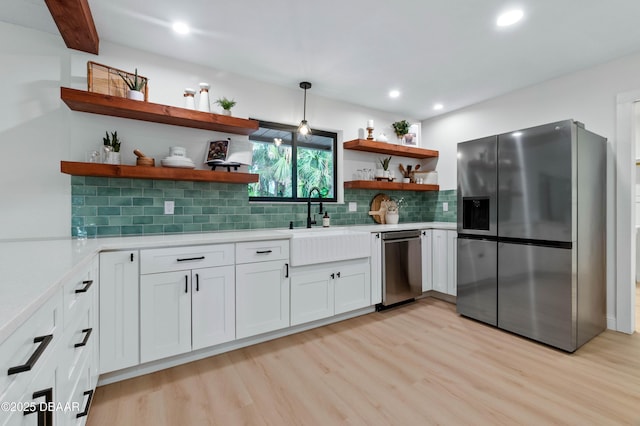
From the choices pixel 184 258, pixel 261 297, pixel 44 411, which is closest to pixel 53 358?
pixel 44 411

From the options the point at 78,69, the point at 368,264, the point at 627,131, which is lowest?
the point at 368,264

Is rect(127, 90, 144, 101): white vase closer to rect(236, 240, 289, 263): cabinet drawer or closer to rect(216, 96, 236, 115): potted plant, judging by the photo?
rect(216, 96, 236, 115): potted plant

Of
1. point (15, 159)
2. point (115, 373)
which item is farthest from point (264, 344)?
point (15, 159)

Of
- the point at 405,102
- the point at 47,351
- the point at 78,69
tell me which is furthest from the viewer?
the point at 405,102

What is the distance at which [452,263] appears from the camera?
3428 millimetres

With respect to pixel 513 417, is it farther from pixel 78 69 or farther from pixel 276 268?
pixel 78 69

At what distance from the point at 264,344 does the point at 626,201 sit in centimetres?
347

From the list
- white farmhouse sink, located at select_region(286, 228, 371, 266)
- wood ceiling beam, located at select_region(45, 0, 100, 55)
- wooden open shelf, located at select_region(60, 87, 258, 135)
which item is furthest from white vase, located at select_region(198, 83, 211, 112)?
white farmhouse sink, located at select_region(286, 228, 371, 266)

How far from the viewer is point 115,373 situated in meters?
1.97

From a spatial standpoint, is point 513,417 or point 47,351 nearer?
point 47,351

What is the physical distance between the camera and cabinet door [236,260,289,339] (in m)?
2.32

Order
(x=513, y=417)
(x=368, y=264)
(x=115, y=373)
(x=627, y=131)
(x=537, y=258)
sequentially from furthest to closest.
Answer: (x=368, y=264), (x=627, y=131), (x=537, y=258), (x=115, y=373), (x=513, y=417)

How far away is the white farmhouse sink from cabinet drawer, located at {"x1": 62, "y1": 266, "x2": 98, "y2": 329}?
1.41 metres

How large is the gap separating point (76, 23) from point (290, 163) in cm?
207
